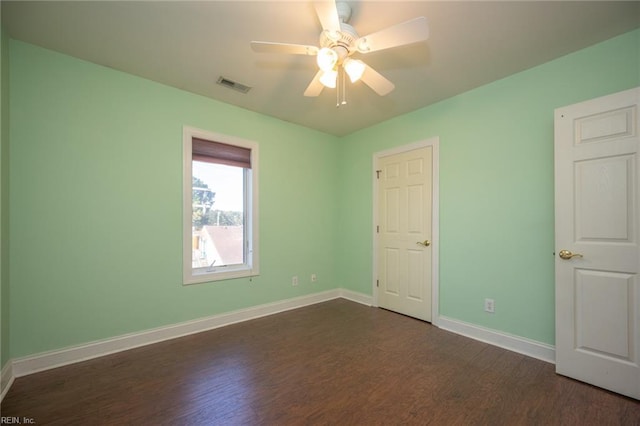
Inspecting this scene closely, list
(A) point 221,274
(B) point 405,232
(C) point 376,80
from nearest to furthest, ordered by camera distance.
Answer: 1. (C) point 376,80
2. (A) point 221,274
3. (B) point 405,232

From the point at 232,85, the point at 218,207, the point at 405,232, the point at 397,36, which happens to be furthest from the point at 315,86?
the point at 405,232

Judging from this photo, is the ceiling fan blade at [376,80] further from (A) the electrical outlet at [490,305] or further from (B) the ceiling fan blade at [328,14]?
(A) the electrical outlet at [490,305]

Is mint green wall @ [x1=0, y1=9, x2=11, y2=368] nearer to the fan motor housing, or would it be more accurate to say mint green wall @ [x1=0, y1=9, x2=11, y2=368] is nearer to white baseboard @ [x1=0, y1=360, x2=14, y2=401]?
white baseboard @ [x1=0, y1=360, x2=14, y2=401]

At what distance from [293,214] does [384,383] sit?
95.6 inches

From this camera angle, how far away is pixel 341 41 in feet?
5.84

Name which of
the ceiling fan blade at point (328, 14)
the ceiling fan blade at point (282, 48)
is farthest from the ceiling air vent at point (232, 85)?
the ceiling fan blade at point (328, 14)

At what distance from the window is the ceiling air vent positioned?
0.60 m

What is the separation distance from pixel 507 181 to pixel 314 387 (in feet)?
8.55

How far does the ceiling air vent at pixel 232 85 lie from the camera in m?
2.75

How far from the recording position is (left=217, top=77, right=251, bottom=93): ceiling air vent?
275 cm

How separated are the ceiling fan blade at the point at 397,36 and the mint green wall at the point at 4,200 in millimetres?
2640

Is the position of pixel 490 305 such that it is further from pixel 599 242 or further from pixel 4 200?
pixel 4 200

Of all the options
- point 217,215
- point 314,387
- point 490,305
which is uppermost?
point 217,215

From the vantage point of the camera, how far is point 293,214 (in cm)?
390
